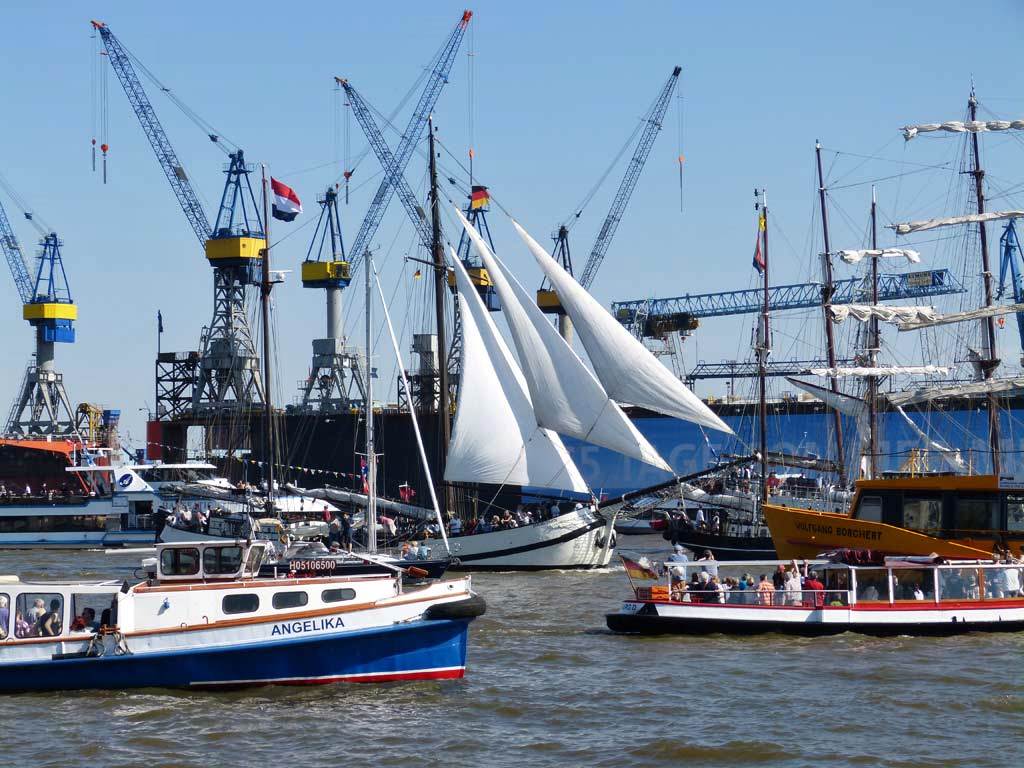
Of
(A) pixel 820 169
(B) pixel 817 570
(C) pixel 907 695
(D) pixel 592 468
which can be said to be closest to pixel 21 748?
(C) pixel 907 695

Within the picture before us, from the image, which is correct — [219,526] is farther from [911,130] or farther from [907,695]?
[907,695]

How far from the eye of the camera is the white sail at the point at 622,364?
4328 centimetres

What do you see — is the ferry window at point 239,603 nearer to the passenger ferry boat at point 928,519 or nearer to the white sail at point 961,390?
the passenger ferry boat at point 928,519

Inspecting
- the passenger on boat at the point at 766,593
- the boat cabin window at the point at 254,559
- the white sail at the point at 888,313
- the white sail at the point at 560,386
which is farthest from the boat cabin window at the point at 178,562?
the white sail at the point at 888,313

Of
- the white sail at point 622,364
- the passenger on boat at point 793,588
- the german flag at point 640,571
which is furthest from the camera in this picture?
the white sail at point 622,364

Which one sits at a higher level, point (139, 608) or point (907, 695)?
point (139, 608)

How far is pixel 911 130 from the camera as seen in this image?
178ft

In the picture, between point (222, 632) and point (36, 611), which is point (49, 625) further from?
point (222, 632)

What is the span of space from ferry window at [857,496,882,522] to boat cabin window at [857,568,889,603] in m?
6.79

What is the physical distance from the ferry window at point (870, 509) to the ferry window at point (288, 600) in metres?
19.1

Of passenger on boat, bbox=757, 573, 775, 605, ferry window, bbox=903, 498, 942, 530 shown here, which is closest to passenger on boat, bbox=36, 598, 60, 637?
passenger on boat, bbox=757, 573, 775, 605

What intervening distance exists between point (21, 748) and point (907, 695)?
50.8 ft

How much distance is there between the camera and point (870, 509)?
39375 mm

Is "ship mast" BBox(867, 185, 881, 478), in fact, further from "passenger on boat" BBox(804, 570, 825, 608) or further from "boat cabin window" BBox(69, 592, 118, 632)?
"boat cabin window" BBox(69, 592, 118, 632)
